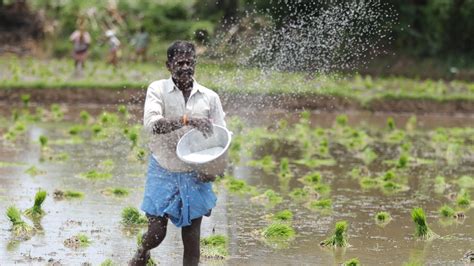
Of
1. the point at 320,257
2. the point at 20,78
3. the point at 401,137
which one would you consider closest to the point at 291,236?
the point at 320,257

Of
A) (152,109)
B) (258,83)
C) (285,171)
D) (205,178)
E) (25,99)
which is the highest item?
(258,83)

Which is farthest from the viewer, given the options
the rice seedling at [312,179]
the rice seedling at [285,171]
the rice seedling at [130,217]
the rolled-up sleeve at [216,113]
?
the rice seedling at [285,171]

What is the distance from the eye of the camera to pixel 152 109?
6.68 metres

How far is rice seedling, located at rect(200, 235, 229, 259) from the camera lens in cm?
823

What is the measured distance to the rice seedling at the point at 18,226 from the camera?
874cm

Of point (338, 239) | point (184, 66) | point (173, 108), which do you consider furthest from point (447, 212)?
point (184, 66)

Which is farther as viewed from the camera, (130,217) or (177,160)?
(130,217)

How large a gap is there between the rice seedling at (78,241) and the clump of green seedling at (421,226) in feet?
9.79

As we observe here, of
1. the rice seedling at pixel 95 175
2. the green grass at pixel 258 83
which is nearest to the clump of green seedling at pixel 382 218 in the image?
the rice seedling at pixel 95 175

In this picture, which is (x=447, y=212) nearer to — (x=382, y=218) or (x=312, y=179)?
(x=382, y=218)

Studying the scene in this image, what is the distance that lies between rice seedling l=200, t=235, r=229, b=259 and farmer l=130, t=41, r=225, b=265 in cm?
135

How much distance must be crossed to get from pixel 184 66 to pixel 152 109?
360 millimetres

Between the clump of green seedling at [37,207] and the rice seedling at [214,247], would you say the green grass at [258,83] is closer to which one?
the clump of green seedling at [37,207]

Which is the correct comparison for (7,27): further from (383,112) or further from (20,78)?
(383,112)
